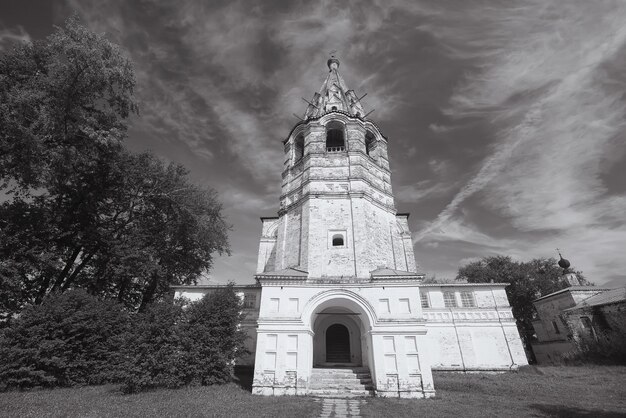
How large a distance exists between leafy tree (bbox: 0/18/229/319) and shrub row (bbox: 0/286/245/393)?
194cm


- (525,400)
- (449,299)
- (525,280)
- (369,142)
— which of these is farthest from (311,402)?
(525,280)

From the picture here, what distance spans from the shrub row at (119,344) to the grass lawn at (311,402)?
77cm

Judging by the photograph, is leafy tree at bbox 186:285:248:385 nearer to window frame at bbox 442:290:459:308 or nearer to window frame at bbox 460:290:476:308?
window frame at bbox 442:290:459:308

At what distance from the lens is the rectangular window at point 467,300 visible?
63.6 ft

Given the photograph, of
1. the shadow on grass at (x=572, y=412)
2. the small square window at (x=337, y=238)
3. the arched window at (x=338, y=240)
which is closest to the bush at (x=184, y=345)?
the small square window at (x=337, y=238)

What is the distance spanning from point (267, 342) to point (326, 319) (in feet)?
16.2

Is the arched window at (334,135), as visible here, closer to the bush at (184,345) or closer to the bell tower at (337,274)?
the bell tower at (337,274)

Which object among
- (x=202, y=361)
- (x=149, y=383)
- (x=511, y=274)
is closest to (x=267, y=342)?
(x=202, y=361)

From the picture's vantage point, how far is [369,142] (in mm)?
23266

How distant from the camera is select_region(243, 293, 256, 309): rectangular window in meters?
18.8

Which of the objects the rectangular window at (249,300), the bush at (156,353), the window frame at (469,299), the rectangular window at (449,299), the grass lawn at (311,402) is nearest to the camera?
the grass lawn at (311,402)

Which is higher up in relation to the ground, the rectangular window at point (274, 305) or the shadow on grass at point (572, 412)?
the rectangular window at point (274, 305)

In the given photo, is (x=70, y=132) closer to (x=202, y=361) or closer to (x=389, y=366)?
(x=202, y=361)

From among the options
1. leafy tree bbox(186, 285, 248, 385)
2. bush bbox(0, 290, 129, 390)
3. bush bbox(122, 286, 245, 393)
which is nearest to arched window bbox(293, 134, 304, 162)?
leafy tree bbox(186, 285, 248, 385)
